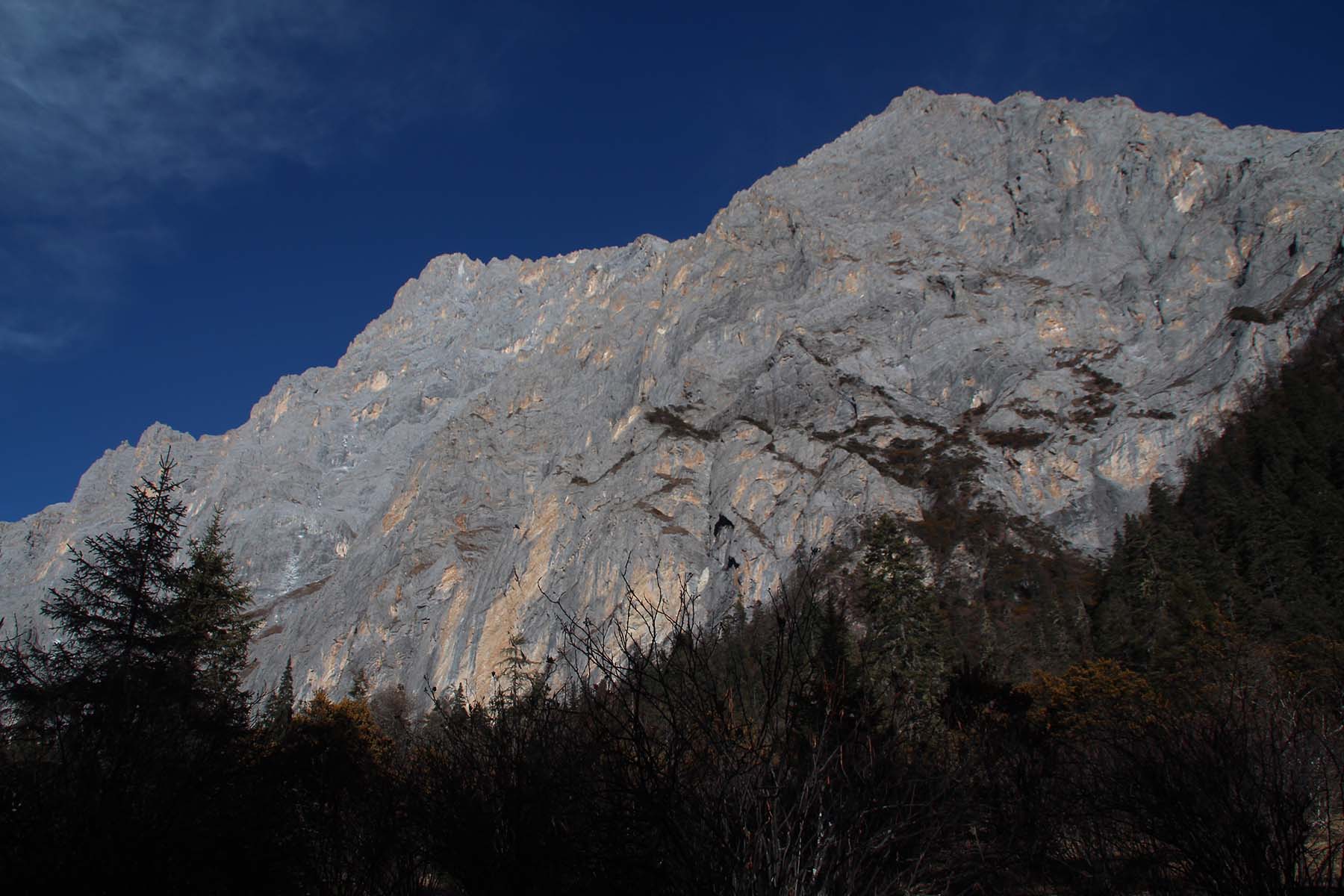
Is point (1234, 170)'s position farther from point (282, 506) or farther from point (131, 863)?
point (282, 506)

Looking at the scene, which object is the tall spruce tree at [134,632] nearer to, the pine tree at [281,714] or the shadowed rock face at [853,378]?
the pine tree at [281,714]

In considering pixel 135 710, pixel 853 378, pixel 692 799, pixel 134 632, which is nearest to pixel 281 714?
pixel 134 632

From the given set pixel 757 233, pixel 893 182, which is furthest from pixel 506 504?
pixel 893 182

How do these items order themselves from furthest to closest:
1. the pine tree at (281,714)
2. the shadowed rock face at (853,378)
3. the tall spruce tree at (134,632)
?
the shadowed rock face at (853,378) < the pine tree at (281,714) < the tall spruce tree at (134,632)

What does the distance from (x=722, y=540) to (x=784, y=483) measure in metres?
9.77

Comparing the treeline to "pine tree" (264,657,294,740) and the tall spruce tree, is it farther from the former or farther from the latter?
"pine tree" (264,657,294,740)

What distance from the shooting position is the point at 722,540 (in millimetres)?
85750

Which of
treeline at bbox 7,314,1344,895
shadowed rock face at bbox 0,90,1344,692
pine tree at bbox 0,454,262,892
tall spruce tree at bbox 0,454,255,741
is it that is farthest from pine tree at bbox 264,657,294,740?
shadowed rock face at bbox 0,90,1344,692

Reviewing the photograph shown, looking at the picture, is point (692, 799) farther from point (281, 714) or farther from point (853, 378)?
point (853, 378)

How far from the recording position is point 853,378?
99188mm

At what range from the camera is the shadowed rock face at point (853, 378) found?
270 feet

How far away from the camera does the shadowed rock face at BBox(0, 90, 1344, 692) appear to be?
82.4 meters

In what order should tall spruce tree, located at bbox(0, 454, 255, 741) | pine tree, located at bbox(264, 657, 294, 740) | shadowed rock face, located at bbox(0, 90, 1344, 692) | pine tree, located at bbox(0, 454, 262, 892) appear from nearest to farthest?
pine tree, located at bbox(0, 454, 262, 892), tall spruce tree, located at bbox(0, 454, 255, 741), pine tree, located at bbox(264, 657, 294, 740), shadowed rock face, located at bbox(0, 90, 1344, 692)

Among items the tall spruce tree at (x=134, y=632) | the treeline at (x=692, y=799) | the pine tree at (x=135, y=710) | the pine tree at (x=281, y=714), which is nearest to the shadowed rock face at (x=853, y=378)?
the pine tree at (x=281, y=714)
